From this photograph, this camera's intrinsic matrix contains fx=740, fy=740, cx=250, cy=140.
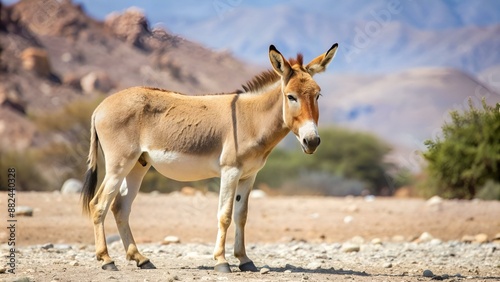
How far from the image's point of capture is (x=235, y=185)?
31.0 feet

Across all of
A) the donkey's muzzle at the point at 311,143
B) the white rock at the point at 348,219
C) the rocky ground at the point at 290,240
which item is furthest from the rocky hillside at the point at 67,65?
the donkey's muzzle at the point at 311,143

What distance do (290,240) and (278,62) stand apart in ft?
21.7

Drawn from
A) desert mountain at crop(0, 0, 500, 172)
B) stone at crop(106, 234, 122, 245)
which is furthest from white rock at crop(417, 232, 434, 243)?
stone at crop(106, 234, 122, 245)

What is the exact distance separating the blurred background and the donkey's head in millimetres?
2238

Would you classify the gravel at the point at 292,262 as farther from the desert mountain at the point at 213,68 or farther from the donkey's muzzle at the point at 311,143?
the desert mountain at the point at 213,68

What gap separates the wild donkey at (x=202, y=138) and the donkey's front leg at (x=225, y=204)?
0.04 ft

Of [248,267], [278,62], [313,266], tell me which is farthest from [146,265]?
[278,62]

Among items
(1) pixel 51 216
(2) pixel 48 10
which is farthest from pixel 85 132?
(2) pixel 48 10

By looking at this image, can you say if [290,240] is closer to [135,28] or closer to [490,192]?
[135,28]

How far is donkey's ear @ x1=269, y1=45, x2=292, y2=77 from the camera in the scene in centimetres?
950

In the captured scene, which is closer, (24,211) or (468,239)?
(468,239)

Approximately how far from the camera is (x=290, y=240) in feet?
50.6

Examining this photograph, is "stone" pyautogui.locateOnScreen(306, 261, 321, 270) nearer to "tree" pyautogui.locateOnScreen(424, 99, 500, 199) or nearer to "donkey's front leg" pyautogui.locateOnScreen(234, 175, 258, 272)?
"donkey's front leg" pyautogui.locateOnScreen(234, 175, 258, 272)

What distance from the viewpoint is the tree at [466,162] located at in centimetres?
2053
